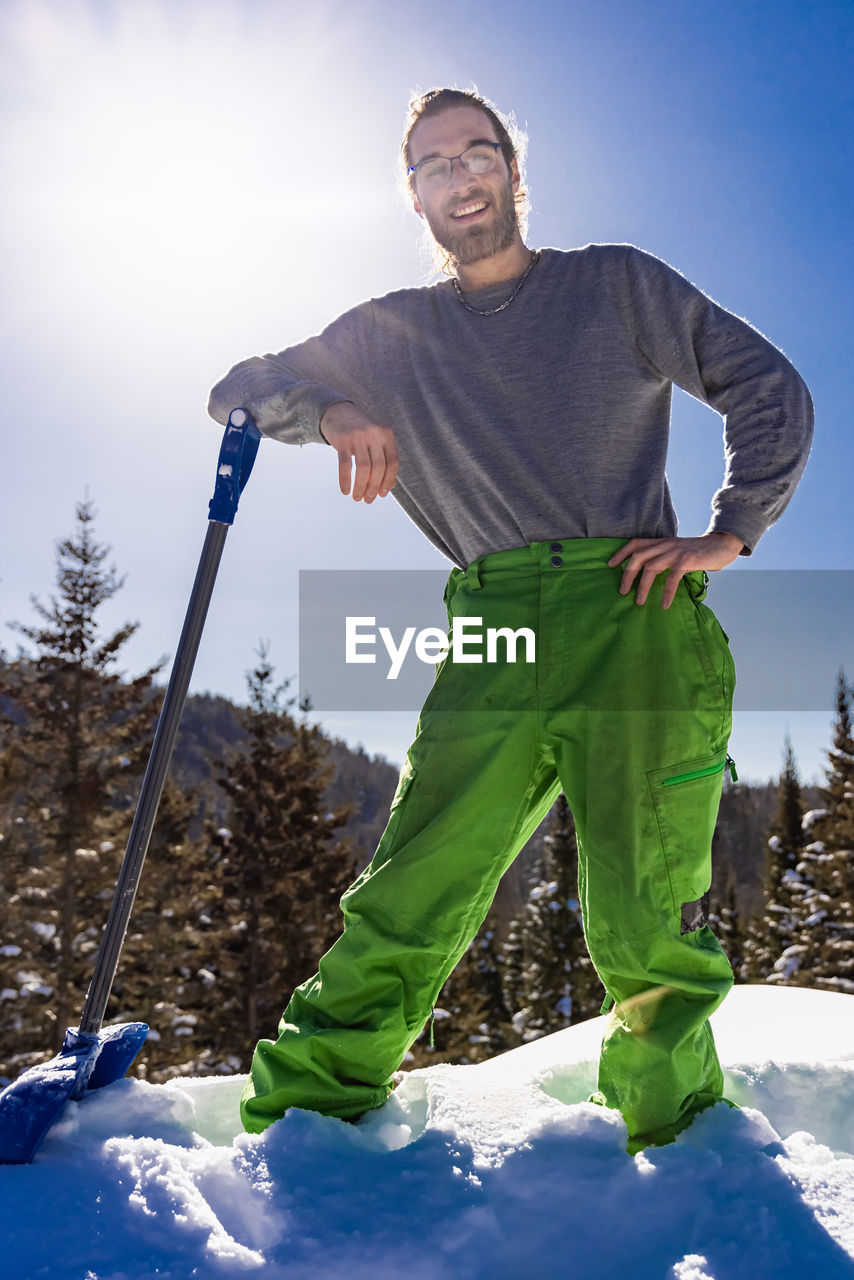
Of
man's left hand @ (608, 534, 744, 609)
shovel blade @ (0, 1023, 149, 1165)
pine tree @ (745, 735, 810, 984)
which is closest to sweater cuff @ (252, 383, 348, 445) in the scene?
man's left hand @ (608, 534, 744, 609)

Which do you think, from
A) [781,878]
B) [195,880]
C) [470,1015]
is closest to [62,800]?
[195,880]

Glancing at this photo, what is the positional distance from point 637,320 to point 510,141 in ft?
2.44

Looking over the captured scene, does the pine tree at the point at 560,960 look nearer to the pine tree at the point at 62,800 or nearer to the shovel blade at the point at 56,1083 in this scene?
the pine tree at the point at 62,800

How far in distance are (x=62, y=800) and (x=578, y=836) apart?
19.9m

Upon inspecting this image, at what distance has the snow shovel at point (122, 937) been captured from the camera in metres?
1.66

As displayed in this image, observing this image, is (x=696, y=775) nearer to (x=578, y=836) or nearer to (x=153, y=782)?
(x=578, y=836)

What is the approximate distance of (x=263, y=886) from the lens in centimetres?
2317

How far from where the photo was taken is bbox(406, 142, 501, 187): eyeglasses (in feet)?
7.44

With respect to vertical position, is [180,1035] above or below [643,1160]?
below

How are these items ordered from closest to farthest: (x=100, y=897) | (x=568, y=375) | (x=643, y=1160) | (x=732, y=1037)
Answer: (x=643, y=1160), (x=568, y=375), (x=732, y=1037), (x=100, y=897)

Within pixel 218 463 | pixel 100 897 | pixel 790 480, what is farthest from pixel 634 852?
pixel 100 897

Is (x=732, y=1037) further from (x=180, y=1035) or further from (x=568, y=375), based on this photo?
(x=180, y=1035)

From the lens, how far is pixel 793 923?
3078 centimetres

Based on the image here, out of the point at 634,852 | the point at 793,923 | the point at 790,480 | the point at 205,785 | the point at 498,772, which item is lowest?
the point at 793,923
